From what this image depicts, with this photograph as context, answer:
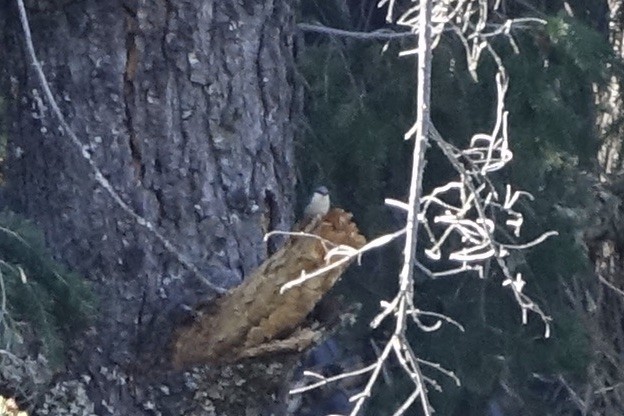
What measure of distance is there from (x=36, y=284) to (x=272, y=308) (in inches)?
17.8

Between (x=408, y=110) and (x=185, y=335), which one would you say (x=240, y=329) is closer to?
(x=185, y=335)

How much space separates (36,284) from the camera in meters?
2.58

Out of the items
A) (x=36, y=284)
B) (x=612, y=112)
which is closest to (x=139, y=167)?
(x=36, y=284)

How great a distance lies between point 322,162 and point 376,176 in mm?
236

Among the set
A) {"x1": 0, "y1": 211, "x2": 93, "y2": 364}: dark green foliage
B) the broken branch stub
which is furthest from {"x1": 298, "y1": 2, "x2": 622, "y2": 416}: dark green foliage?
{"x1": 0, "y1": 211, "x2": 93, "y2": 364}: dark green foliage

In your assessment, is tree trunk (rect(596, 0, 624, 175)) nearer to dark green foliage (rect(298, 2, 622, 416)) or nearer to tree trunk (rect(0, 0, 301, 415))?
dark green foliage (rect(298, 2, 622, 416))

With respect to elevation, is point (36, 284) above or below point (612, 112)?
above

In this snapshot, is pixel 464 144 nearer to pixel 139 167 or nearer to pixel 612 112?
pixel 612 112

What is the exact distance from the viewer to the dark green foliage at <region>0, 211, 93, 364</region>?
256 cm

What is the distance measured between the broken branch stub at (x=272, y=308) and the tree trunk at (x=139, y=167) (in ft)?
0.18

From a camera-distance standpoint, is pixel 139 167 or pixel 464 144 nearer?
pixel 139 167

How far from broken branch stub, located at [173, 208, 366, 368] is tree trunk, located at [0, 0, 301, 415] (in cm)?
A: 6

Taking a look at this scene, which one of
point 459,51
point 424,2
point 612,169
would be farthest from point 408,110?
point 424,2

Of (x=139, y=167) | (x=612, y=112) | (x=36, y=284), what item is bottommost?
(x=612, y=112)
